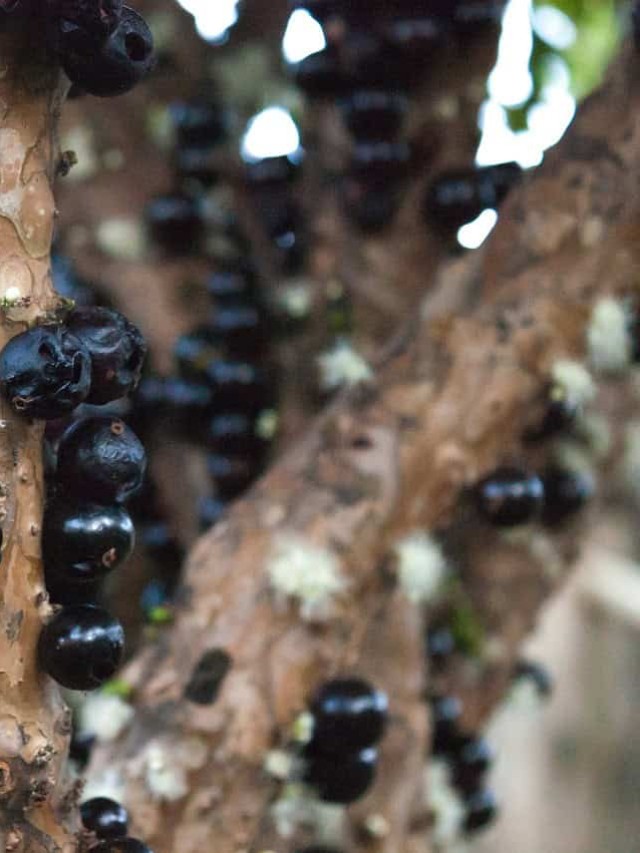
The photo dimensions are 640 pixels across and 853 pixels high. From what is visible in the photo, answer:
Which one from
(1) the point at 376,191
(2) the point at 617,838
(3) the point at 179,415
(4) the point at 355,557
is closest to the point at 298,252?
(1) the point at 376,191

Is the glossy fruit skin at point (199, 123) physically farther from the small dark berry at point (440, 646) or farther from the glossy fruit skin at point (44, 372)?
the glossy fruit skin at point (44, 372)

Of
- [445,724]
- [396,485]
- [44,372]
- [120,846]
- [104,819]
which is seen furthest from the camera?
[445,724]

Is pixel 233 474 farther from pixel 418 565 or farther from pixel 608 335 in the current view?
pixel 608 335

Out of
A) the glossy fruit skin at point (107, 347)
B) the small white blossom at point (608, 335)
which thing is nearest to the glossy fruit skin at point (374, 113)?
the small white blossom at point (608, 335)

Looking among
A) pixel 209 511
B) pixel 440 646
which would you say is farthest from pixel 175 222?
pixel 440 646

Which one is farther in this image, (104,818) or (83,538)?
(104,818)
